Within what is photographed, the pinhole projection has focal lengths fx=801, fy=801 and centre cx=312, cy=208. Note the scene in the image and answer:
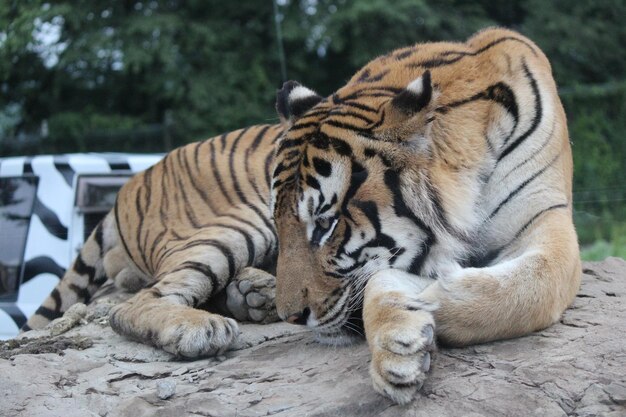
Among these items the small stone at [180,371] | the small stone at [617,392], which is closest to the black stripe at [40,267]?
the small stone at [180,371]

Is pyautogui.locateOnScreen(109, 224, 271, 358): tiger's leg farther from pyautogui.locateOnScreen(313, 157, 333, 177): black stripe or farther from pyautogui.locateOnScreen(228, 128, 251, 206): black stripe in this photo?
pyautogui.locateOnScreen(313, 157, 333, 177): black stripe

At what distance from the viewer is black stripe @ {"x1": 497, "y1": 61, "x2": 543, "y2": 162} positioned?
2996 millimetres

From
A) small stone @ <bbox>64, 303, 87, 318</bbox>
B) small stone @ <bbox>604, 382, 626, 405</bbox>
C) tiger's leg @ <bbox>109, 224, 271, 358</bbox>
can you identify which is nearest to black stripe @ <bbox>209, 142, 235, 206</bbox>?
tiger's leg @ <bbox>109, 224, 271, 358</bbox>

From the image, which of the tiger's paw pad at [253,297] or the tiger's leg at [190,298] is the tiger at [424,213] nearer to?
the tiger's leg at [190,298]

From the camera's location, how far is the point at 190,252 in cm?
373

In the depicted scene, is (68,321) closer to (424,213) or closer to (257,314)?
A: (257,314)

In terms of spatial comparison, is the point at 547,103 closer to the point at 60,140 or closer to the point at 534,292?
the point at 534,292

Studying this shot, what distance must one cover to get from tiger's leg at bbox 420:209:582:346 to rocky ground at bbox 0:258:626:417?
0.21 ft

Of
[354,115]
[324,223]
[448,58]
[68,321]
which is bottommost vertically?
[68,321]

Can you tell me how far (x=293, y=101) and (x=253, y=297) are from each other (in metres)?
0.91

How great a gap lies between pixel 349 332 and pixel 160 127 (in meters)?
9.06

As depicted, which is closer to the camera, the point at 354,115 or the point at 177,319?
the point at 354,115

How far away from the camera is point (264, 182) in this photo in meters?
4.06

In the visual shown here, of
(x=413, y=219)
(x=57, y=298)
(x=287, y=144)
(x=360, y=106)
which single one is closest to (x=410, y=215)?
(x=413, y=219)
